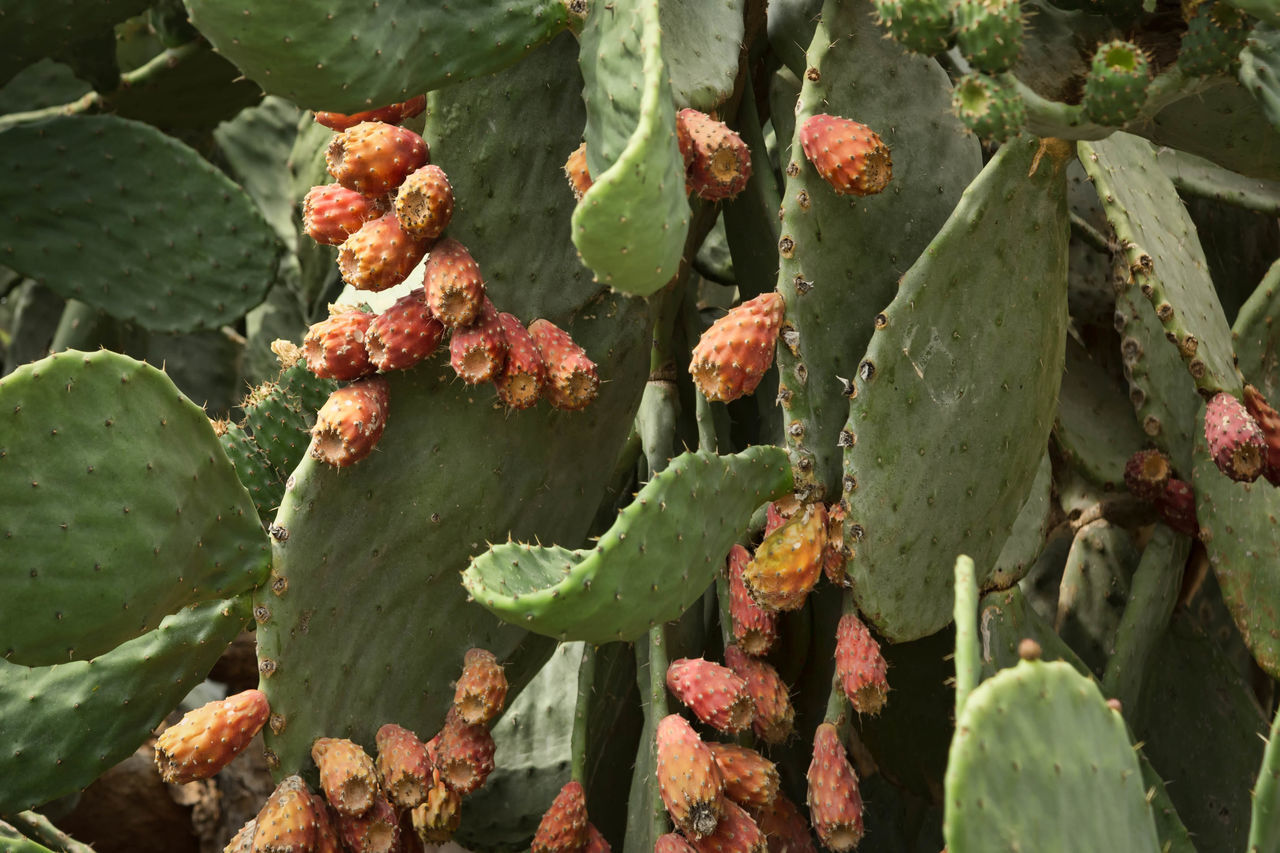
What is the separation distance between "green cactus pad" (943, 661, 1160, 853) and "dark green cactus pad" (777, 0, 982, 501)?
18.3 inches

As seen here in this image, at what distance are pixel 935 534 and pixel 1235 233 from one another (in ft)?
3.14

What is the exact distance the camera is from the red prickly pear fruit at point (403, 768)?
1.29m

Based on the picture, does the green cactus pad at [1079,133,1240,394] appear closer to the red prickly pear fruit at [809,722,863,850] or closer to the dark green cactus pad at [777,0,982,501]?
the dark green cactus pad at [777,0,982,501]

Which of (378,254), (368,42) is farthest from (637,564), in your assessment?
(368,42)

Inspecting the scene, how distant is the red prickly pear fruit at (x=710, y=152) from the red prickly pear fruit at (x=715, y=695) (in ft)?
1.69

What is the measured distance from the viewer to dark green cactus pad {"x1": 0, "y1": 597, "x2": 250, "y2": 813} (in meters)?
1.39

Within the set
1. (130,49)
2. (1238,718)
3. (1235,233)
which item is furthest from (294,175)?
(1238,718)

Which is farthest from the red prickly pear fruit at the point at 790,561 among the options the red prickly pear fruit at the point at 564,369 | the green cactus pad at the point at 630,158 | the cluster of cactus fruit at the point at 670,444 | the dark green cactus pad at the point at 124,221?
the dark green cactus pad at the point at 124,221

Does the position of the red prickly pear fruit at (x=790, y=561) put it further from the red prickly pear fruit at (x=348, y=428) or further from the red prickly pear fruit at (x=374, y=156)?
the red prickly pear fruit at (x=374, y=156)

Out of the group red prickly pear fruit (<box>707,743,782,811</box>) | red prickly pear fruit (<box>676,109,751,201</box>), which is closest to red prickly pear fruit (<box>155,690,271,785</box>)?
red prickly pear fruit (<box>707,743,782,811</box>)

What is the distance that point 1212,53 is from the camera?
44.1 inches

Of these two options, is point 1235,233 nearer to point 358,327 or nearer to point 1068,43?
point 1068,43

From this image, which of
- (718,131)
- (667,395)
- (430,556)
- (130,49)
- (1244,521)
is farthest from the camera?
(130,49)

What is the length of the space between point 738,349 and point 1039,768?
54cm
